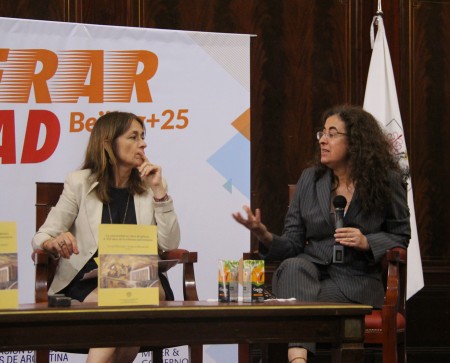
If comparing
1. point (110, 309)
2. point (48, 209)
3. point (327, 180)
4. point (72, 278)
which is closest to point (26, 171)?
point (48, 209)

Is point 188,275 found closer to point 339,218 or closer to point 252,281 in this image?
point 339,218

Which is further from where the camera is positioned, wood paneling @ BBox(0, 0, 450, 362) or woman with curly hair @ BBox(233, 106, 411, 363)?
wood paneling @ BBox(0, 0, 450, 362)

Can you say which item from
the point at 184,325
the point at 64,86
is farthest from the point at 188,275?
the point at 64,86

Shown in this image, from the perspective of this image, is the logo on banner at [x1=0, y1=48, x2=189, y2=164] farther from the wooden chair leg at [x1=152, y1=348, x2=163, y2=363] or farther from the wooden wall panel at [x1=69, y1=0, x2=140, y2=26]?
the wooden chair leg at [x1=152, y1=348, x2=163, y2=363]

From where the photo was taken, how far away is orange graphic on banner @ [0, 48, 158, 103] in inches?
176

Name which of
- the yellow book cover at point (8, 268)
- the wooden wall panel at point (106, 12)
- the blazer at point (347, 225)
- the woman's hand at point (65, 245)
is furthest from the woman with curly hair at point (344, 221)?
the wooden wall panel at point (106, 12)

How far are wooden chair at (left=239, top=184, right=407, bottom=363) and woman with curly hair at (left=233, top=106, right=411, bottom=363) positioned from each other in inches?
3.8

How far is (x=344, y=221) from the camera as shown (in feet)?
12.2

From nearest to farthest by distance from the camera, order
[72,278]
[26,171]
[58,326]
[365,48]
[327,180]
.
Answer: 1. [58,326]
2. [72,278]
3. [327,180]
4. [26,171]
5. [365,48]

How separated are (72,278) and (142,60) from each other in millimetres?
1545

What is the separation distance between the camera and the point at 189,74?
186 inches

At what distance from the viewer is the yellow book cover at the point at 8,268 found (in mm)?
2549

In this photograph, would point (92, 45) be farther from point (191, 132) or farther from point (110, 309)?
point (110, 309)

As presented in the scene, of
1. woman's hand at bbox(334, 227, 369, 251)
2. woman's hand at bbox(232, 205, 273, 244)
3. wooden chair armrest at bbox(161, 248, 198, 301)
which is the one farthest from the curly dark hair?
wooden chair armrest at bbox(161, 248, 198, 301)
